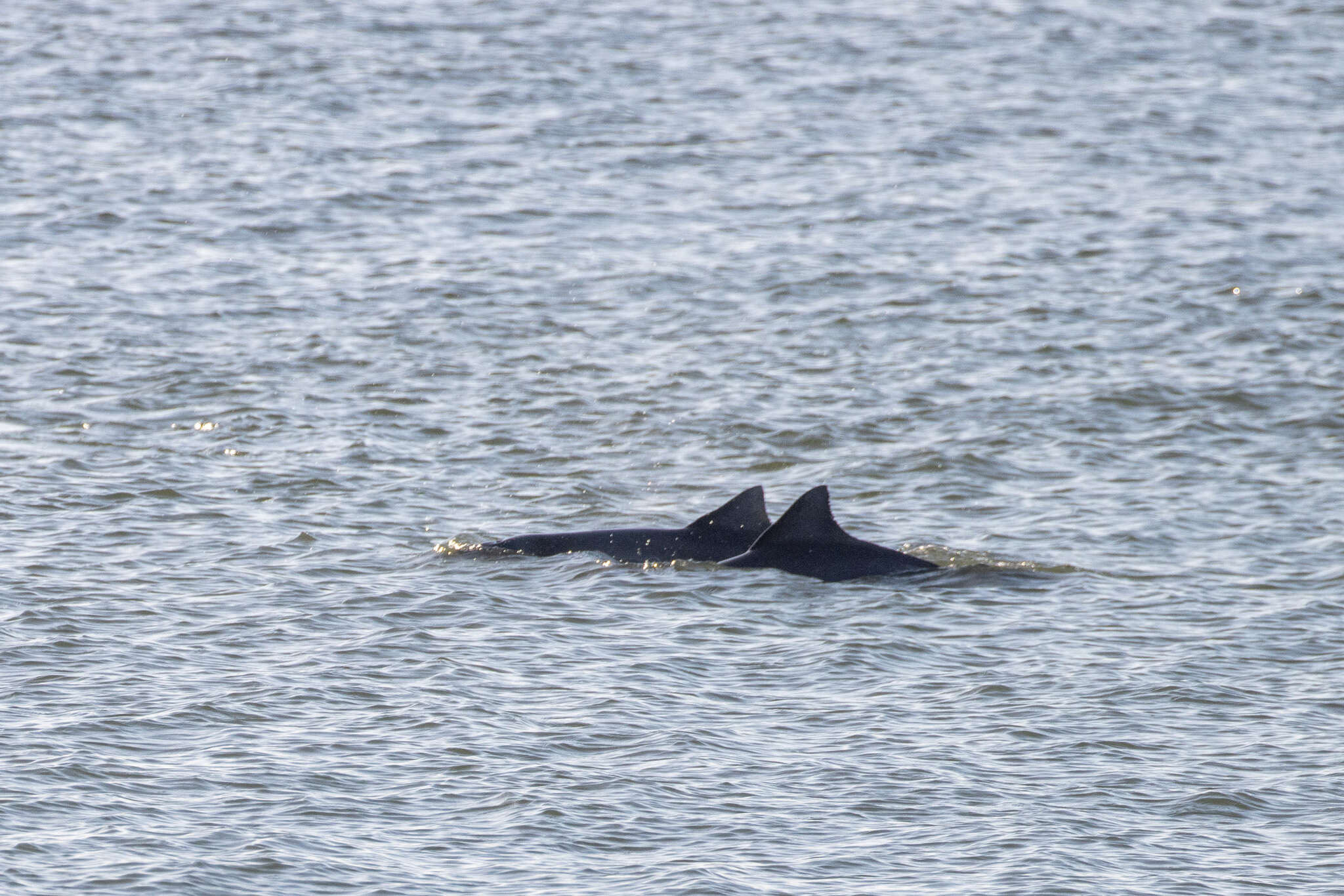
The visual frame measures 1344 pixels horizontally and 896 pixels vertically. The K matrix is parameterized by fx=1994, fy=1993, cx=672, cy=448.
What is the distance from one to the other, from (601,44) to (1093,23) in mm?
12149

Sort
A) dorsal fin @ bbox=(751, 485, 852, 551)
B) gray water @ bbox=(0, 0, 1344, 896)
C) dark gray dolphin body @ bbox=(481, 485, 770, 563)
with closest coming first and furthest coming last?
gray water @ bbox=(0, 0, 1344, 896) < dorsal fin @ bbox=(751, 485, 852, 551) < dark gray dolphin body @ bbox=(481, 485, 770, 563)

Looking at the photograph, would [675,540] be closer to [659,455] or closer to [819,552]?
[819,552]

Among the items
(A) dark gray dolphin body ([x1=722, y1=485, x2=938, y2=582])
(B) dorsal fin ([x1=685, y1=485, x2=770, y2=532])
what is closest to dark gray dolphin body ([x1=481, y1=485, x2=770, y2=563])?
(B) dorsal fin ([x1=685, y1=485, x2=770, y2=532])

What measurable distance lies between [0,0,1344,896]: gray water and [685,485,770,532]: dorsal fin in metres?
0.58

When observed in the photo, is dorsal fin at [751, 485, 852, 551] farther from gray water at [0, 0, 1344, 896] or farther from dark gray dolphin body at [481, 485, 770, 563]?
gray water at [0, 0, 1344, 896]

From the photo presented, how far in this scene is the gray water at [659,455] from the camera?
1338 centimetres

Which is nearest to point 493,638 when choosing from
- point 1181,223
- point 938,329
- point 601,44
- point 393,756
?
point 393,756

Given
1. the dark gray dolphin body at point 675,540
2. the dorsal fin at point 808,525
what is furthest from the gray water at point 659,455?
the dorsal fin at point 808,525

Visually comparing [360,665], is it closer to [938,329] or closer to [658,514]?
[658,514]

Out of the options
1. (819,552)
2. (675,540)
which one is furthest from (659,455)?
(819,552)

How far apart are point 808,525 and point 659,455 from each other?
4.47m

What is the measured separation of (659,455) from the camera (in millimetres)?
22906

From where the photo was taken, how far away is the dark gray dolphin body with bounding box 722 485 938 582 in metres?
18.7

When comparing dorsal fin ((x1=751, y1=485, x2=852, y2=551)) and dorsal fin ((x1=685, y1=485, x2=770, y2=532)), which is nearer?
dorsal fin ((x1=751, y1=485, x2=852, y2=551))
